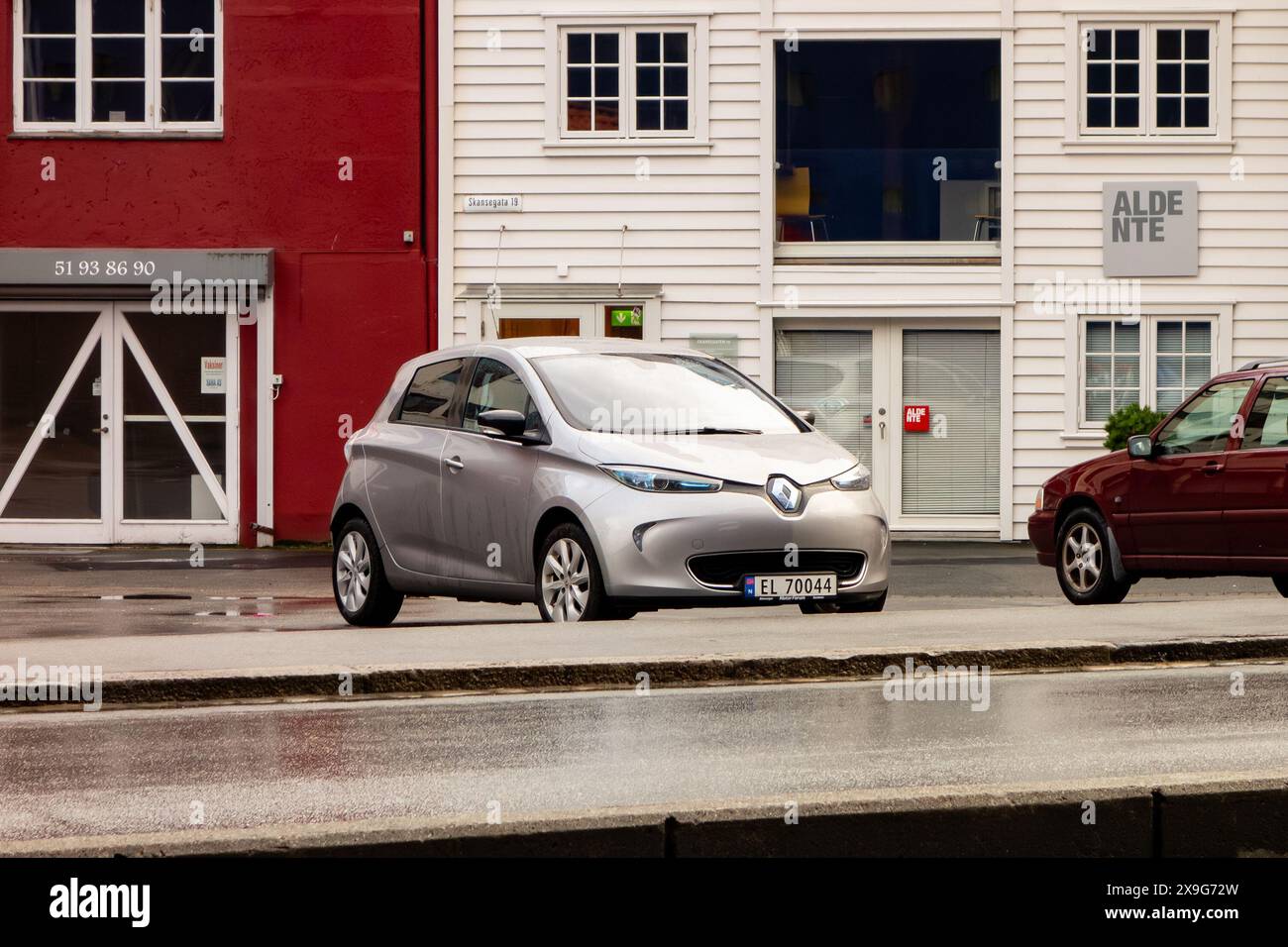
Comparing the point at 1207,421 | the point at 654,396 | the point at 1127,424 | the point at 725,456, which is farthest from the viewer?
the point at 1127,424

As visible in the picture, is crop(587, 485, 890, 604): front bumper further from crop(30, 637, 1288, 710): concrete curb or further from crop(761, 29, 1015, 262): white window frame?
crop(761, 29, 1015, 262): white window frame

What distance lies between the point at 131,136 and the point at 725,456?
13.0 metres

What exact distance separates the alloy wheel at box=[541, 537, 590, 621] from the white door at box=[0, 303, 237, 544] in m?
11.6

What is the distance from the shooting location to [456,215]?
73.1 ft

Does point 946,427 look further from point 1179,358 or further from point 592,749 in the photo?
point 592,749

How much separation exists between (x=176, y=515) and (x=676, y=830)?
17.4 m

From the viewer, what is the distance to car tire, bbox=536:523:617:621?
35.6 feet

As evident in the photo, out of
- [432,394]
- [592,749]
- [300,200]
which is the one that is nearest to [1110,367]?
[300,200]

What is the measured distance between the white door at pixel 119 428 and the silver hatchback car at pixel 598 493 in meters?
9.61

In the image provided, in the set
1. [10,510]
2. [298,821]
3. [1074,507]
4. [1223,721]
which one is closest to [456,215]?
[10,510]

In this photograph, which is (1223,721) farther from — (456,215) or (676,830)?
(456,215)

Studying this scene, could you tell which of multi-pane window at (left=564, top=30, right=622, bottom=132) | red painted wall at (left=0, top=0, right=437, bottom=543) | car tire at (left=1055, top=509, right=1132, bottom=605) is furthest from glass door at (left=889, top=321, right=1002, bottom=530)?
car tire at (left=1055, top=509, right=1132, bottom=605)

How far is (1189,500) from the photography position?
44.1 ft
